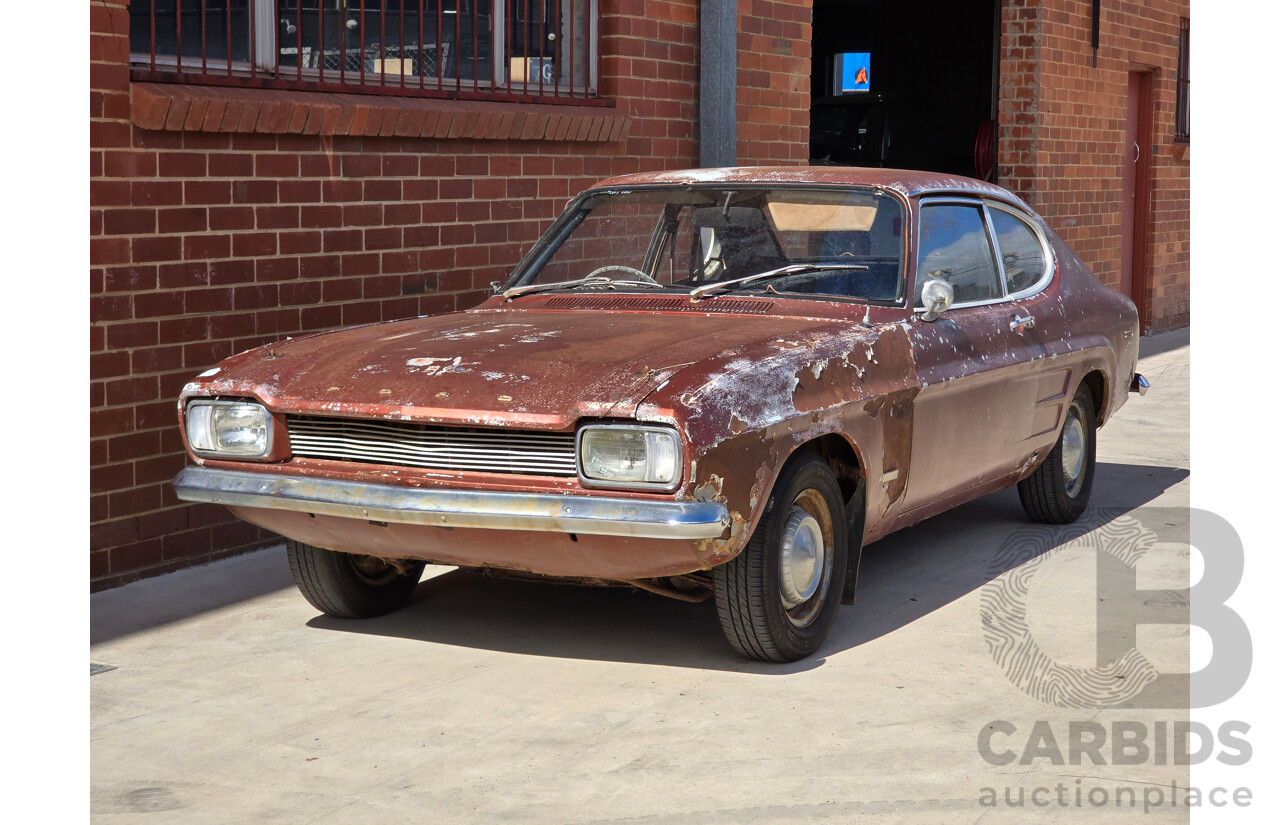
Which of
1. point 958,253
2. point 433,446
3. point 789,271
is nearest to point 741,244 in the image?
point 789,271

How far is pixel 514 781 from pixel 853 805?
0.86 metres

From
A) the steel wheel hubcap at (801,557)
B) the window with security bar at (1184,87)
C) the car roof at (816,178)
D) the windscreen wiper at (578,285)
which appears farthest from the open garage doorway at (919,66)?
the steel wheel hubcap at (801,557)

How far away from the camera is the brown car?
4.44 metres

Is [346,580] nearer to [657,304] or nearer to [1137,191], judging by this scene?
[657,304]

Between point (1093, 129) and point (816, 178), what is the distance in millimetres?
10153

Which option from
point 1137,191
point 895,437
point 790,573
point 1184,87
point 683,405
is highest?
point 1184,87

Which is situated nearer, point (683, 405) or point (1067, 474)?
point (683, 405)

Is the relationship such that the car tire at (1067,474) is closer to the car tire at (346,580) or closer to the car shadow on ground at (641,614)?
the car shadow on ground at (641,614)

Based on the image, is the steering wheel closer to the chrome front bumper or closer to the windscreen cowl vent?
the windscreen cowl vent

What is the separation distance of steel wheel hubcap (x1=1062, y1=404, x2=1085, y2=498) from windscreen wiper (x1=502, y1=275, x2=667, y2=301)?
223cm

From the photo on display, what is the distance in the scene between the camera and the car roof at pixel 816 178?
5.89 meters

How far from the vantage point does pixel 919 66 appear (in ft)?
61.9

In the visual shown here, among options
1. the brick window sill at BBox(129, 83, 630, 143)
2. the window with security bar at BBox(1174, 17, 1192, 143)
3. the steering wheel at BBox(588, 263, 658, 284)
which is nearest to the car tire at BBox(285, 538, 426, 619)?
the steering wheel at BBox(588, 263, 658, 284)

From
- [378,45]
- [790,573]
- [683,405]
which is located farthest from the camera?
[378,45]
